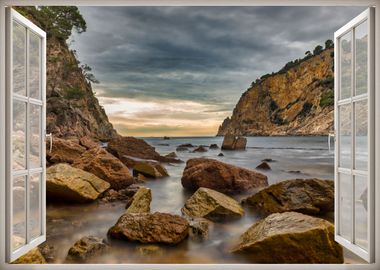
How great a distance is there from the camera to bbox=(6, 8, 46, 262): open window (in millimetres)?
1723

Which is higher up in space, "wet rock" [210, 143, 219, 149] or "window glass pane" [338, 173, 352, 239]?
"window glass pane" [338, 173, 352, 239]

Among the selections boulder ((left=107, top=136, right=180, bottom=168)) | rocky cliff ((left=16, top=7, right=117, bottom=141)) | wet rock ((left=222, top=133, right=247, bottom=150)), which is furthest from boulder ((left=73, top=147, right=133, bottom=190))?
wet rock ((left=222, top=133, right=247, bottom=150))

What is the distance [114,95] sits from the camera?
44.3 feet

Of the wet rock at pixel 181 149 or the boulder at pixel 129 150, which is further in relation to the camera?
the wet rock at pixel 181 149

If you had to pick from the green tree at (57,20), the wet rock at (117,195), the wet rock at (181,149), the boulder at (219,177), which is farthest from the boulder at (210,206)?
the wet rock at (181,149)

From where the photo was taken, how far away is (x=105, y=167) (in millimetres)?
5109

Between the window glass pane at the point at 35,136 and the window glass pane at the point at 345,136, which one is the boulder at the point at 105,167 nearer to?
the window glass pane at the point at 35,136

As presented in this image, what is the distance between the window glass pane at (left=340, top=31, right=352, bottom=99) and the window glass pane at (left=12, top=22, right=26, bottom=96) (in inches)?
74.1

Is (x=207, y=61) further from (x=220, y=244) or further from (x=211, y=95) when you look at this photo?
(x=220, y=244)

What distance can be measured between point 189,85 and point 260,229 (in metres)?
12.8

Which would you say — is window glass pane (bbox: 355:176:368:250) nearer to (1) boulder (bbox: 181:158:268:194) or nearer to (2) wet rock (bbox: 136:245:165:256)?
(2) wet rock (bbox: 136:245:165:256)

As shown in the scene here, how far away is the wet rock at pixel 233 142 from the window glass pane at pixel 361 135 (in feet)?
39.7

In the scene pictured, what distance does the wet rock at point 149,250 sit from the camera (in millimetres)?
3461

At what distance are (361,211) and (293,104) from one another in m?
14.8
